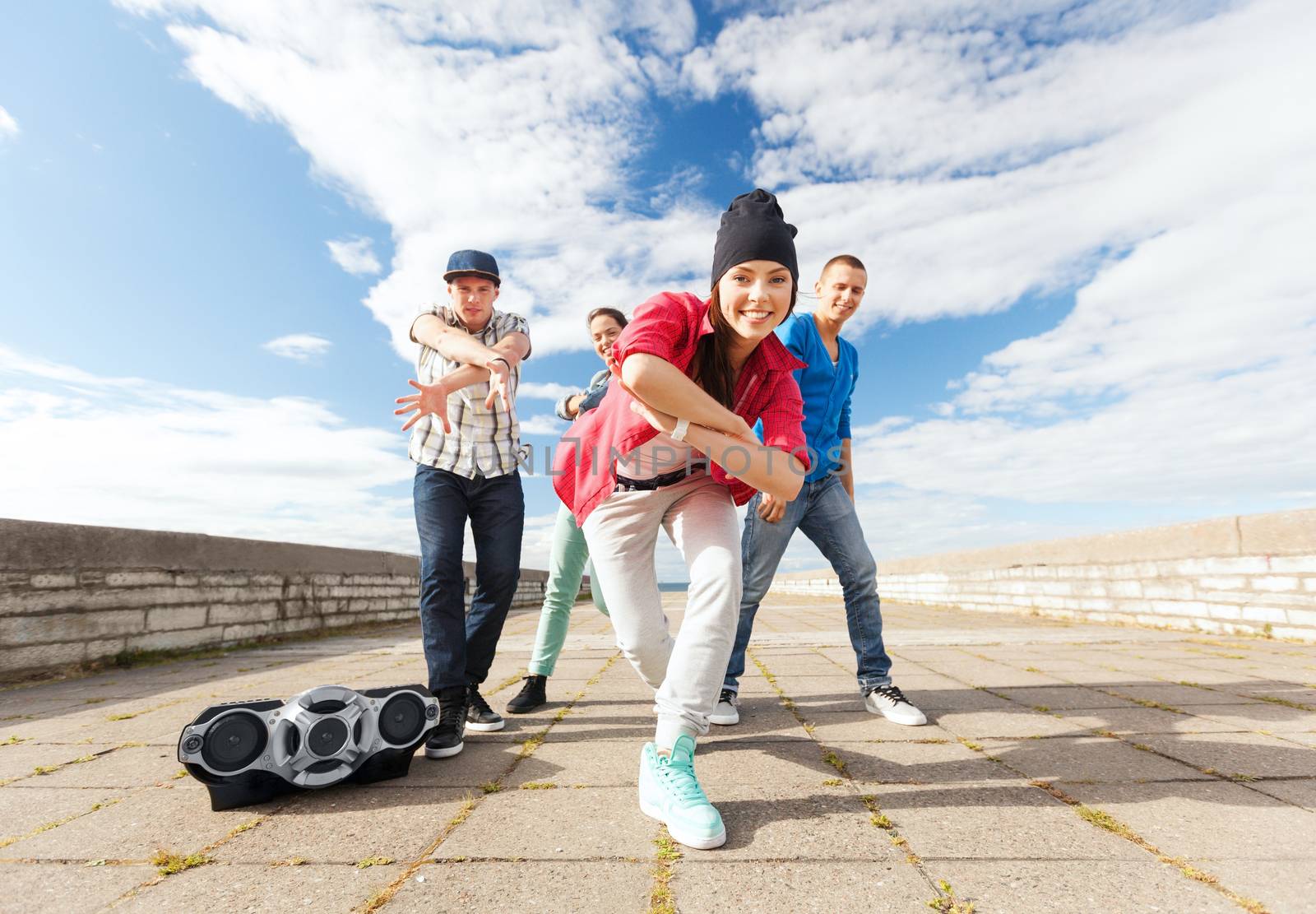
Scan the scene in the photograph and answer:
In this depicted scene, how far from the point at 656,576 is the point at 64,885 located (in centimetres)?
166

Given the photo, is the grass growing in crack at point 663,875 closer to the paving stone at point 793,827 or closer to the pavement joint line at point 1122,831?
the paving stone at point 793,827

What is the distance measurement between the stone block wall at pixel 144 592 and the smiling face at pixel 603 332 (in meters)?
4.27

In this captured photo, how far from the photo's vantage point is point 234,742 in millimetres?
2047

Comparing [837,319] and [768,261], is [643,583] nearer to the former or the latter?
[768,261]

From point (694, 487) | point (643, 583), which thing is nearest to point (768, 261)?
point (694, 487)

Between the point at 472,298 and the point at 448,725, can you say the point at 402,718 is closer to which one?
the point at 448,725

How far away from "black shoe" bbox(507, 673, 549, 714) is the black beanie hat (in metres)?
2.26

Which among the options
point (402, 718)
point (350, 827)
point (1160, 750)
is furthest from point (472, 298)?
point (1160, 750)

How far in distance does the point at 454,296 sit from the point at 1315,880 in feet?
10.6

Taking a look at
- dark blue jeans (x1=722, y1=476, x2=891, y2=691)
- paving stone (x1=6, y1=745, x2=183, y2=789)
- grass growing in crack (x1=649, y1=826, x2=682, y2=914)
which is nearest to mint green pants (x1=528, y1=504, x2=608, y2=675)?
dark blue jeans (x1=722, y1=476, x2=891, y2=691)

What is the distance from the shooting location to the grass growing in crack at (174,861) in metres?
1.60

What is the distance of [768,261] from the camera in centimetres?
193

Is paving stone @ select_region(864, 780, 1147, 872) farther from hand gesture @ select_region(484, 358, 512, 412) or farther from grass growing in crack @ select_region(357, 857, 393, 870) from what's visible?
hand gesture @ select_region(484, 358, 512, 412)

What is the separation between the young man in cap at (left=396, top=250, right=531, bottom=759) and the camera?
271 centimetres
